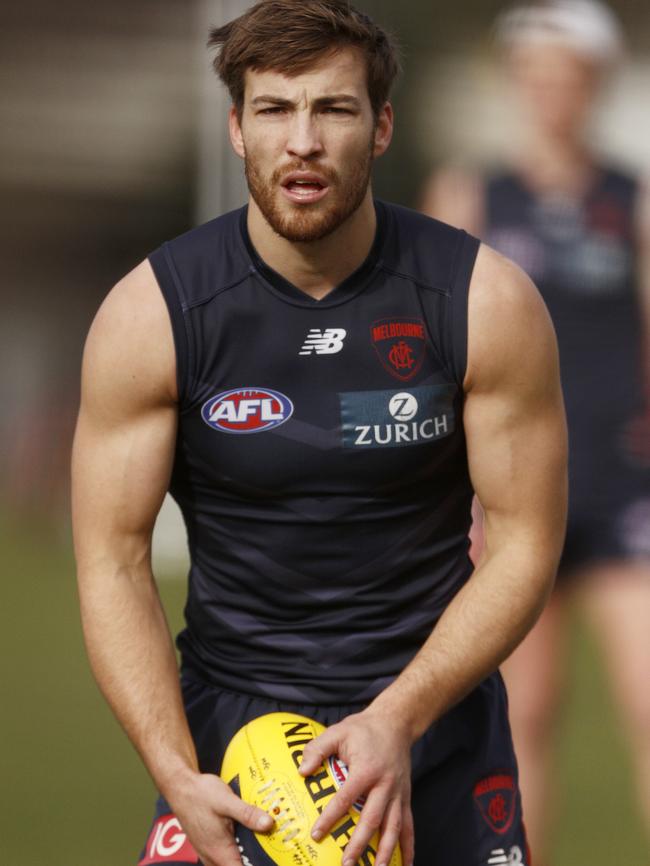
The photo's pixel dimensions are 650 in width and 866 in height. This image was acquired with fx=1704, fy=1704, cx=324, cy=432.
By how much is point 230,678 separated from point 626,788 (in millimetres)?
3289

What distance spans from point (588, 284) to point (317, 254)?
6.96ft

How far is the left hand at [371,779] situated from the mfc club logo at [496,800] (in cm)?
37

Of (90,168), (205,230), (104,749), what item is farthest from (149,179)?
(205,230)

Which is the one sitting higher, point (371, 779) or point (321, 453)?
point (321, 453)

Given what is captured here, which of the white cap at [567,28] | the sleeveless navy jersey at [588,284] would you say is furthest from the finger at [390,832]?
the white cap at [567,28]

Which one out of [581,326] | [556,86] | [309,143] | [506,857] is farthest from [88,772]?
[309,143]

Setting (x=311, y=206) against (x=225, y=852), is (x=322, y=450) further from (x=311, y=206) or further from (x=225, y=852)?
(x=225, y=852)

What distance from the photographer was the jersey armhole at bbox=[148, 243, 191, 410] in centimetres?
355

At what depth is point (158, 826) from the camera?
371 cm

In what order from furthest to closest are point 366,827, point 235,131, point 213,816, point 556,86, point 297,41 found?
1. point 556,86
2. point 235,131
3. point 297,41
4. point 213,816
5. point 366,827

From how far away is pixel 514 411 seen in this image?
3.62m

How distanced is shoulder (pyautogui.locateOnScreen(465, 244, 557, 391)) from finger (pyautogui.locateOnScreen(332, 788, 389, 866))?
89 cm

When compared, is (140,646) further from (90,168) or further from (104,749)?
(90,168)

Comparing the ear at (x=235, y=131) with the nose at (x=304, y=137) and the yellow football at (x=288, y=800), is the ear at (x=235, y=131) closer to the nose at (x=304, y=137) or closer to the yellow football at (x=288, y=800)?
the nose at (x=304, y=137)
